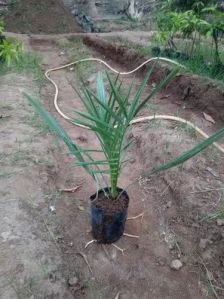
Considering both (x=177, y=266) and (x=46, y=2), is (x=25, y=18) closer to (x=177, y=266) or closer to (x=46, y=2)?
(x=46, y=2)

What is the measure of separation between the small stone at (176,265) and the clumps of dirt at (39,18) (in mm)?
7024

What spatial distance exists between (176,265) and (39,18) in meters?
7.46

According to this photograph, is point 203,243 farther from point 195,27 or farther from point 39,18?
point 39,18

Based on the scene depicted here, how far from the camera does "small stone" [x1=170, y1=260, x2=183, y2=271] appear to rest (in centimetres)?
160

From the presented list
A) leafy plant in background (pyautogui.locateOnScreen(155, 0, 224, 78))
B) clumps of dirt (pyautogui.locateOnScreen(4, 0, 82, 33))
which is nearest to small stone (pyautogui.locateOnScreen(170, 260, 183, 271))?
leafy plant in background (pyautogui.locateOnScreen(155, 0, 224, 78))

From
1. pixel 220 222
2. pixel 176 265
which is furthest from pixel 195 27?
pixel 176 265

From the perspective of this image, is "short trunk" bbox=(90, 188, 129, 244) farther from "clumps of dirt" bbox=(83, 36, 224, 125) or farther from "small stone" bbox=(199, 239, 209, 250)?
"clumps of dirt" bbox=(83, 36, 224, 125)

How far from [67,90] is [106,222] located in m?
2.46

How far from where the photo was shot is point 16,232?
156 centimetres

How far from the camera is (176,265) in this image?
160cm

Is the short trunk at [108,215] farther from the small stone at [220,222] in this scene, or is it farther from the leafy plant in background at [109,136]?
the small stone at [220,222]

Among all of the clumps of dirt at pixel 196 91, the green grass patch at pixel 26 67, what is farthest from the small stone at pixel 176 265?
the green grass patch at pixel 26 67

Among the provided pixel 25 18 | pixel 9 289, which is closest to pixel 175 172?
pixel 9 289

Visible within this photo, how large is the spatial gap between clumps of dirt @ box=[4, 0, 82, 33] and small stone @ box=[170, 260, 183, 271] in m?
7.02
